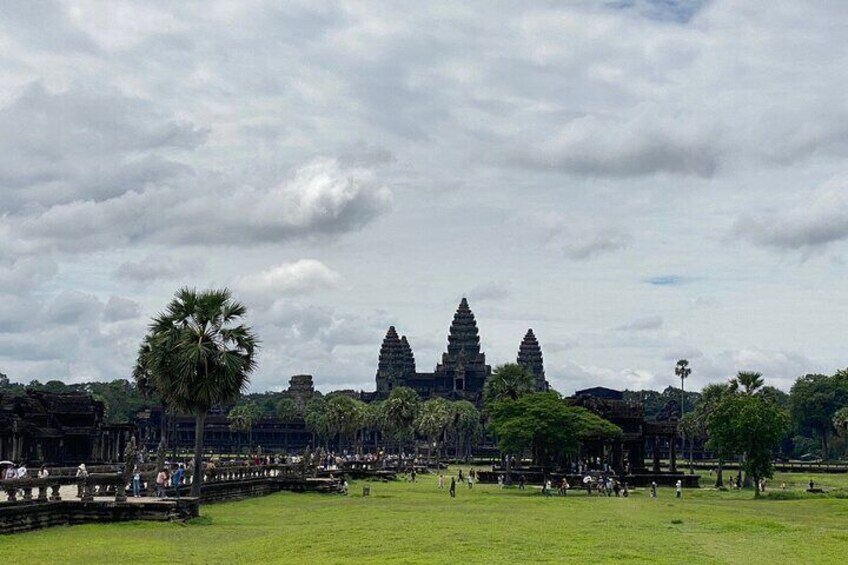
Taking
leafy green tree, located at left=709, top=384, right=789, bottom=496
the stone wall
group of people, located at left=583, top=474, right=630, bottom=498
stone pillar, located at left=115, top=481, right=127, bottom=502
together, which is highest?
leafy green tree, located at left=709, top=384, right=789, bottom=496

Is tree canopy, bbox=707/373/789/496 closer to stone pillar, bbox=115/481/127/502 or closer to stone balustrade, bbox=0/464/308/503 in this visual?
stone balustrade, bbox=0/464/308/503

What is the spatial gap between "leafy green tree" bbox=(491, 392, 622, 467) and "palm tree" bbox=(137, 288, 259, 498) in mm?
46413

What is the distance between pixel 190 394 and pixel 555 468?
64.1m

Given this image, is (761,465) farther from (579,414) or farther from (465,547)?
(465,547)

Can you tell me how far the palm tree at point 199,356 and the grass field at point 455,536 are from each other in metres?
6.01

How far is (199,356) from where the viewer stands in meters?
55.1

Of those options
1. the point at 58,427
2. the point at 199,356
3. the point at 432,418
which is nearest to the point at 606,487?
the point at 199,356

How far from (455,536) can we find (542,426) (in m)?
57.4

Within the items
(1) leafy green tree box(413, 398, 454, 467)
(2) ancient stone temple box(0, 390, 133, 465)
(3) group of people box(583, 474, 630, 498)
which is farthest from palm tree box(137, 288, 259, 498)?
(1) leafy green tree box(413, 398, 454, 467)

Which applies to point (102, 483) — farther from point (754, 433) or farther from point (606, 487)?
point (754, 433)

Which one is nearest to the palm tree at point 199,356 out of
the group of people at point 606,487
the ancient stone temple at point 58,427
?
the group of people at point 606,487

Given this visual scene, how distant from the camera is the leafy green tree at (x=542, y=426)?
325ft

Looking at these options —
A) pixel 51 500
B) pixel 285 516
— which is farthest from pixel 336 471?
pixel 51 500

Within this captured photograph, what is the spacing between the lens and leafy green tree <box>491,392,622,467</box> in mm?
99188
